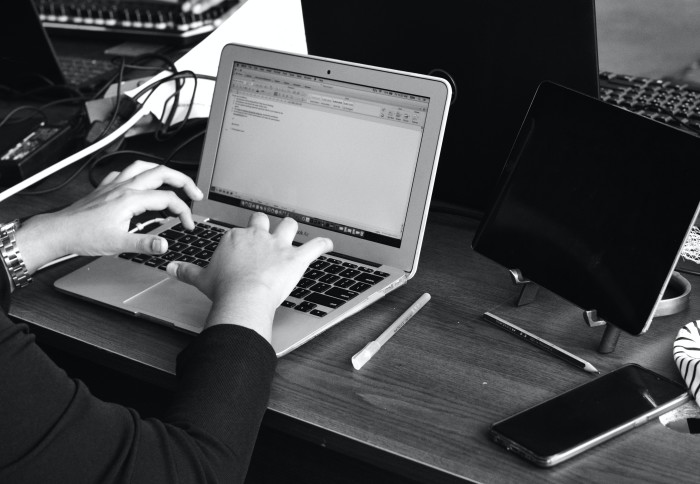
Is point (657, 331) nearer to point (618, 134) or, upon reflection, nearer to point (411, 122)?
point (618, 134)

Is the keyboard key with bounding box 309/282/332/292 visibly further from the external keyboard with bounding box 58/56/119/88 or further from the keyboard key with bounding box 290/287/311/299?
the external keyboard with bounding box 58/56/119/88

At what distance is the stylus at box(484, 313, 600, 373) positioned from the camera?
0.84 m

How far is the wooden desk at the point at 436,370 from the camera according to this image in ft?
2.35

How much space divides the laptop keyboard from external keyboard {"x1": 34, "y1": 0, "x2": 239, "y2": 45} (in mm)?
924

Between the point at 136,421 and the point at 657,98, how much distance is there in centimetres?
94

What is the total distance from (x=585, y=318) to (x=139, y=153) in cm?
84

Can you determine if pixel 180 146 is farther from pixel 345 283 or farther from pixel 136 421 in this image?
pixel 136 421

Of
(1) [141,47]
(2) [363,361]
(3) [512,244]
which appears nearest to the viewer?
(2) [363,361]

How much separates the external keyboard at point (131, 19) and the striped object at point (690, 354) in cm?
141

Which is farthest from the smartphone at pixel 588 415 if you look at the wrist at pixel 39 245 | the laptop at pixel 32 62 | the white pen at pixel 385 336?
the laptop at pixel 32 62

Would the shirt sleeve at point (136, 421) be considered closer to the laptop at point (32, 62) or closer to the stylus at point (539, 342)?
the stylus at point (539, 342)

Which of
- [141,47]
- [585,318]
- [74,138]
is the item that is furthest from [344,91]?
[141,47]

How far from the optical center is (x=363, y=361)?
0.85 m

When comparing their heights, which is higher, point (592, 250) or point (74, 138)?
point (592, 250)
